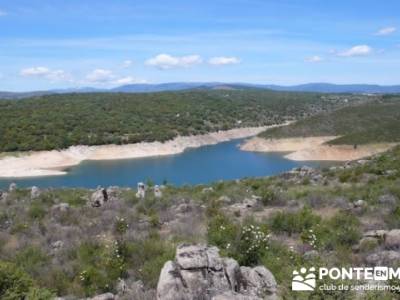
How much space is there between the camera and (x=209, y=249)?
843 centimetres

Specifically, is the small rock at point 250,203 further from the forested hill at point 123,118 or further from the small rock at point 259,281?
the forested hill at point 123,118

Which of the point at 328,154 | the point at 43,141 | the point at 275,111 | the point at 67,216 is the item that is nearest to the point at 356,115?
the point at 328,154

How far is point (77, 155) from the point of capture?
65688mm

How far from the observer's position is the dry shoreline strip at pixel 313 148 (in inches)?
2379

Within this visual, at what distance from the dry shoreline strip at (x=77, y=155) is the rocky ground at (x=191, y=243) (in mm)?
40828

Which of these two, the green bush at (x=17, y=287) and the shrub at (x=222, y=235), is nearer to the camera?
the green bush at (x=17, y=287)

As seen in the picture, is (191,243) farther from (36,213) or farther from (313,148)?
(313,148)

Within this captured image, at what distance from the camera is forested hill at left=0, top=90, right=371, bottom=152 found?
6919cm

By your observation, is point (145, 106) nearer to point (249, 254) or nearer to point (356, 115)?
point (356, 115)

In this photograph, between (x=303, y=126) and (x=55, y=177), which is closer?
(x=55, y=177)

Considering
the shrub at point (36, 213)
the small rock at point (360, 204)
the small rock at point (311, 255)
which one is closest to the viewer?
the small rock at point (311, 255)

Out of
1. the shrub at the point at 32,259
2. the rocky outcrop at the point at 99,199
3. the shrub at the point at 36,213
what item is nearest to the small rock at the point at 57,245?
the shrub at the point at 32,259

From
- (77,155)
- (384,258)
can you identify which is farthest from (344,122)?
(384,258)

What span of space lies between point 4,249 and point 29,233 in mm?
1498
